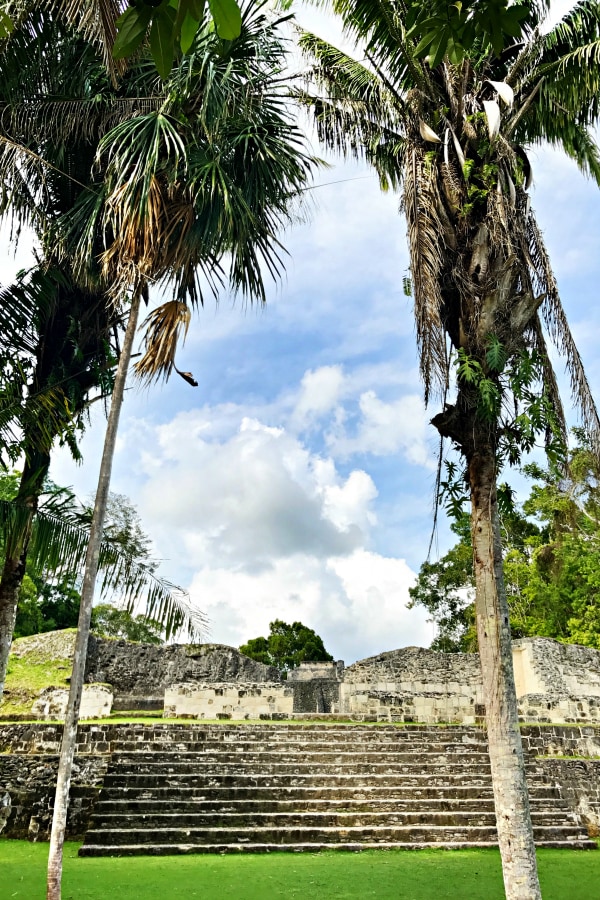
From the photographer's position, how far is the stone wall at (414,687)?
1336cm

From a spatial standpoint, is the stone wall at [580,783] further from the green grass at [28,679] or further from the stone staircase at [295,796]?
the green grass at [28,679]

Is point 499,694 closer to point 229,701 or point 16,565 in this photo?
point 16,565

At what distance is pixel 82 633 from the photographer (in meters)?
5.17

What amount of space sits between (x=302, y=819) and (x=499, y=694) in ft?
13.7

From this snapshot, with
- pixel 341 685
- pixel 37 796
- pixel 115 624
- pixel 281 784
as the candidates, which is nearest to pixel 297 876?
pixel 281 784

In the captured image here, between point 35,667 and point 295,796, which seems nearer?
point 295,796

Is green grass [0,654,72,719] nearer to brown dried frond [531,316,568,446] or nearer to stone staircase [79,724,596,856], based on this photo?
stone staircase [79,724,596,856]

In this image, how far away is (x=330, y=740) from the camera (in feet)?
31.4

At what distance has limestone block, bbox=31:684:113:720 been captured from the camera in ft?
36.7

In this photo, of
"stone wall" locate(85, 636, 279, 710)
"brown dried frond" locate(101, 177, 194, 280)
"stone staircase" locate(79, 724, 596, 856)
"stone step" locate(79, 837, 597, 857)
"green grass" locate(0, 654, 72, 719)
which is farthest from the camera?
"stone wall" locate(85, 636, 279, 710)

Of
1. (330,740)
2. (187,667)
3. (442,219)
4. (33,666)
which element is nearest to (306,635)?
(187,667)

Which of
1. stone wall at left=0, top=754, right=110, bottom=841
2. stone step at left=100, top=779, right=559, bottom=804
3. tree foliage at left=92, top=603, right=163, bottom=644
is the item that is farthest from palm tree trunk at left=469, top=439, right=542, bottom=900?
tree foliage at left=92, top=603, right=163, bottom=644

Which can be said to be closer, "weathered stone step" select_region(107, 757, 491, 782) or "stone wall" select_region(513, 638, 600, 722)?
"weathered stone step" select_region(107, 757, 491, 782)

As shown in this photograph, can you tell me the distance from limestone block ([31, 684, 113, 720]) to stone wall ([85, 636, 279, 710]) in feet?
13.5
